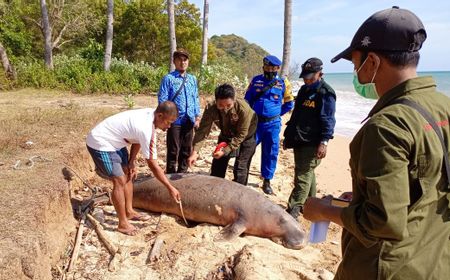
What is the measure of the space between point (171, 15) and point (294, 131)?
10.7 metres

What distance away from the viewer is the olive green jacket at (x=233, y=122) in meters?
5.29

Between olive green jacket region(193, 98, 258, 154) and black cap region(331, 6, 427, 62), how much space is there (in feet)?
12.1

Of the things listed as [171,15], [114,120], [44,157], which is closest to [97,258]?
[114,120]

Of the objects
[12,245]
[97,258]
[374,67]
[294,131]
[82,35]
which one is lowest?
[97,258]

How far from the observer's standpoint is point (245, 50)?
184 ft

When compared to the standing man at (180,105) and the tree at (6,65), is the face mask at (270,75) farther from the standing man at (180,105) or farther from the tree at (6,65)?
the tree at (6,65)

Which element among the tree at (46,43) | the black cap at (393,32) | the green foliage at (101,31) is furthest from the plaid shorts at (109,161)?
the green foliage at (101,31)

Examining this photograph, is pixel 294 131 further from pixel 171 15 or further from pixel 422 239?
pixel 171 15

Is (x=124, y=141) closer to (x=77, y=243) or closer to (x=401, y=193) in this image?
(x=77, y=243)

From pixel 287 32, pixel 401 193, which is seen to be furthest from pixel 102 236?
pixel 287 32

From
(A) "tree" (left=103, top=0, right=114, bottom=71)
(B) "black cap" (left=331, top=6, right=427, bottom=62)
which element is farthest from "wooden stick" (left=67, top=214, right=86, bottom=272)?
(A) "tree" (left=103, top=0, right=114, bottom=71)

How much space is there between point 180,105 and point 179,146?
65 centimetres

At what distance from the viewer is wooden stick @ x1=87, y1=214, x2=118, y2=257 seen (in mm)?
4125

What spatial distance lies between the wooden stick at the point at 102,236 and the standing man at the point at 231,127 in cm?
163
